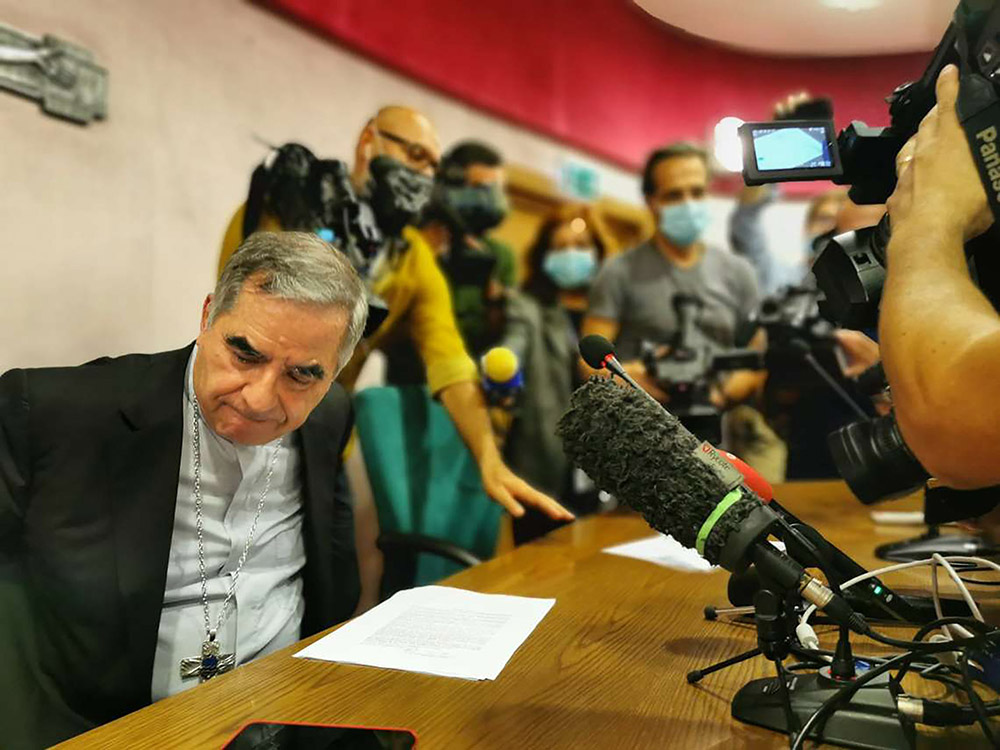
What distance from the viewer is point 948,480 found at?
0.63 metres

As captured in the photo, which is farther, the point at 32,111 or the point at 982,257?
the point at 32,111

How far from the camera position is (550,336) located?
8.13 ft

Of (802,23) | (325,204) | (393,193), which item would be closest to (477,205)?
(393,193)

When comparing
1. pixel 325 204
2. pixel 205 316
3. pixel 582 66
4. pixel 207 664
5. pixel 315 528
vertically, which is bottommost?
pixel 207 664

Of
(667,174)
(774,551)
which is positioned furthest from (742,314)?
(774,551)

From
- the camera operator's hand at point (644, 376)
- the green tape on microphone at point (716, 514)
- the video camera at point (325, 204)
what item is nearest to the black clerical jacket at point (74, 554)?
the video camera at point (325, 204)

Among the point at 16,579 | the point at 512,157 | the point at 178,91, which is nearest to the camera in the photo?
the point at 16,579

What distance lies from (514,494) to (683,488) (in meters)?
0.95

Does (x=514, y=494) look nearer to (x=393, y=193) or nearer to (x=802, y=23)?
(x=393, y=193)

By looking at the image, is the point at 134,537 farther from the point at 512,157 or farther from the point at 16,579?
the point at 512,157

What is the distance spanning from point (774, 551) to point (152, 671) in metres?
0.80

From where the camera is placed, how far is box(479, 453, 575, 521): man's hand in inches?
57.0

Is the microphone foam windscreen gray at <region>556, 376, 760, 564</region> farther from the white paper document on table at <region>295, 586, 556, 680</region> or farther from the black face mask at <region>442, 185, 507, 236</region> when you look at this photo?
the black face mask at <region>442, 185, 507, 236</region>

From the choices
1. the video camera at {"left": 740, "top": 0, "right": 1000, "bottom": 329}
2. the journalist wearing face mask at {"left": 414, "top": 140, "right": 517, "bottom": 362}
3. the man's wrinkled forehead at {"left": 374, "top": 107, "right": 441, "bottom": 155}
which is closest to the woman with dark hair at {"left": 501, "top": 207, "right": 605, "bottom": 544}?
the journalist wearing face mask at {"left": 414, "top": 140, "right": 517, "bottom": 362}
